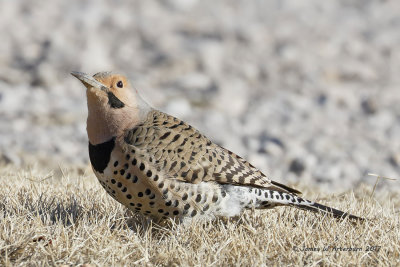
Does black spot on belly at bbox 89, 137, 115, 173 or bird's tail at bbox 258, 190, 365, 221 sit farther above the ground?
bird's tail at bbox 258, 190, 365, 221

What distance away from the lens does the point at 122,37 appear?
44.3 ft

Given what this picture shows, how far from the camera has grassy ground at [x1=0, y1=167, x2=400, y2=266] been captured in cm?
416

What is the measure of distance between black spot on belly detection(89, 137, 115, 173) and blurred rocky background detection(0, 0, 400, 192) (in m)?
3.24

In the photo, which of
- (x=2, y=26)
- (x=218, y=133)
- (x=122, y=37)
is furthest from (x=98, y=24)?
(x=218, y=133)

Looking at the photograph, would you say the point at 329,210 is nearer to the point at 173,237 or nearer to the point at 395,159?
the point at 173,237

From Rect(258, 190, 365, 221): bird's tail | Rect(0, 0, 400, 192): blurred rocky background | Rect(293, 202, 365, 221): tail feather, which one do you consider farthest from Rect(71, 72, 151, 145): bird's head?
Rect(0, 0, 400, 192): blurred rocky background

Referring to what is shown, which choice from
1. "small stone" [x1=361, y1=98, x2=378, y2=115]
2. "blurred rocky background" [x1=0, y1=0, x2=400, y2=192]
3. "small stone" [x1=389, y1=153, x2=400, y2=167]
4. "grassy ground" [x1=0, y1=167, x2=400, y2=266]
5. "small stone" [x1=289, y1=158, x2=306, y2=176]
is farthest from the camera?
"small stone" [x1=361, y1=98, x2=378, y2=115]

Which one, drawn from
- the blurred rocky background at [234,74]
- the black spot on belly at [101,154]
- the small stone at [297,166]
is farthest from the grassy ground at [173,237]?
the small stone at [297,166]

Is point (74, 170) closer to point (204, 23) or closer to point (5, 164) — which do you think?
point (5, 164)

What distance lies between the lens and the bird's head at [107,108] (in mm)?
4883

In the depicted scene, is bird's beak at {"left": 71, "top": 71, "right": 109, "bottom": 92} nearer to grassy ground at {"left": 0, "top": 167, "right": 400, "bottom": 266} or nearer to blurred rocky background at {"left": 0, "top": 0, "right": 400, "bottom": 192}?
grassy ground at {"left": 0, "top": 167, "right": 400, "bottom": 266}

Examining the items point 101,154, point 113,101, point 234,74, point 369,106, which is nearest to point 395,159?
point 369,106

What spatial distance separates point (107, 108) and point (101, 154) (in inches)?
13.4

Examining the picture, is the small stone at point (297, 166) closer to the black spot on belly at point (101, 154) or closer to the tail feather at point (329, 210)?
the tail feather at point (329, 210)
